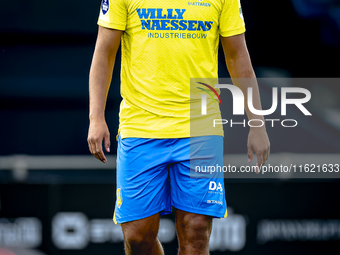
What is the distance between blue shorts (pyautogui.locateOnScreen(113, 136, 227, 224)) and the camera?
221 centimetres

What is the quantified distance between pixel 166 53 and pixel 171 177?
598 mm

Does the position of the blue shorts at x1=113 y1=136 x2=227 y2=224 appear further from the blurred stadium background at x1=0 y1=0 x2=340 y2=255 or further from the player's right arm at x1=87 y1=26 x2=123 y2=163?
the blurred stadium background at x1=0 y1=0 x2=340 y2=255

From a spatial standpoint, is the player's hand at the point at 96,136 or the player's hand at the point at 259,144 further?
the player's hand at the point at 259,144

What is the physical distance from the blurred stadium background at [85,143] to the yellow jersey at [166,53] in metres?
1.40

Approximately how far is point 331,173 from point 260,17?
131cm

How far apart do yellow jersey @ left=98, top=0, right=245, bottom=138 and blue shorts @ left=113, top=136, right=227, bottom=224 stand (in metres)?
0.06

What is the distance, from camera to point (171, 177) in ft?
7.47

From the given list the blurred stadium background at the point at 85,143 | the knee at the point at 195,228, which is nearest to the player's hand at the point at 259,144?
the knee at the point at 195,228

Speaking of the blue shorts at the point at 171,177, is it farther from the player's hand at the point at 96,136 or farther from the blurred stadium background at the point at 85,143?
the blurred stadium background at the point at 85,143

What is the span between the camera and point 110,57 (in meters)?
2.28

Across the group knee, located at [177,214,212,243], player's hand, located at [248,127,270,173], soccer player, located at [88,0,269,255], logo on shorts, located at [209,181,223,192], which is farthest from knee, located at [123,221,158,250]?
player's hand, located at [248,127,270,173]

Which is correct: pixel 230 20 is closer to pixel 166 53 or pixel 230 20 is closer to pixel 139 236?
pixel 166 53

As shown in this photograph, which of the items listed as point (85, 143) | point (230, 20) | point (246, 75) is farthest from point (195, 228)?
point (85, 143)

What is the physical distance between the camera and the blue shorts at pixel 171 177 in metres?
2.21
